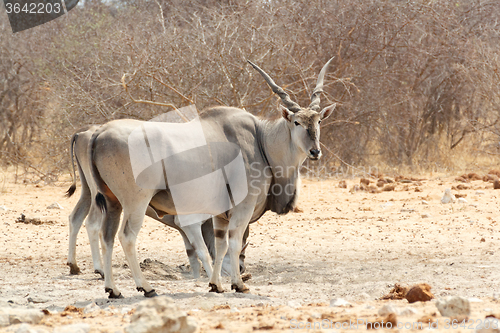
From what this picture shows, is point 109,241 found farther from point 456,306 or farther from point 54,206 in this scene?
point 54,206

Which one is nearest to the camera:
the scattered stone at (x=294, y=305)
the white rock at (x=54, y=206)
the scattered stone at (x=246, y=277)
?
the scattered stone at (x=294, y=305)

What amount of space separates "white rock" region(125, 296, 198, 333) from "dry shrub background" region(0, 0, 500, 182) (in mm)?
7178

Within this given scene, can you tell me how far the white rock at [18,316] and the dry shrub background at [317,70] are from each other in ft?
22.2

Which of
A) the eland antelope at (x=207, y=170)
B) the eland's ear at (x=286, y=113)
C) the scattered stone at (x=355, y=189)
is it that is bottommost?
the scattered stone at (x=355, y=189)

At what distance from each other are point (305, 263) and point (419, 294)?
2.25m

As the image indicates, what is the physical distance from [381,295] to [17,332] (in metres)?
2.74

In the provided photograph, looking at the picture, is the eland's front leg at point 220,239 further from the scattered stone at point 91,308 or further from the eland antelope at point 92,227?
the scattered stone at point 91,308

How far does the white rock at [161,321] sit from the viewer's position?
2961 mm

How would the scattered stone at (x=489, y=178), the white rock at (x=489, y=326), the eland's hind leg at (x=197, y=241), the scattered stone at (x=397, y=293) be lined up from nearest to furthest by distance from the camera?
the white rock at (x=489, y=326) → the scattered stone at (x=397, y=293) → the eland's hind leg at (x=197, y=241) → the scattered stone at (x=489, y=178)

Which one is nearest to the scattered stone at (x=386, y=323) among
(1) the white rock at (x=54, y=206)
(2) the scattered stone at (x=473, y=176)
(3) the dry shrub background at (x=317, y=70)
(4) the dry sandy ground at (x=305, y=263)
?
(4) the dry sandy ground at (x=305, y=263)

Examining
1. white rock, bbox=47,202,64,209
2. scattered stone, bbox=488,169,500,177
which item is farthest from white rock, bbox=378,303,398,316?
scattered stone, bbox=488,169,500,177

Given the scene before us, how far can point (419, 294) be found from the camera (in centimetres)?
404

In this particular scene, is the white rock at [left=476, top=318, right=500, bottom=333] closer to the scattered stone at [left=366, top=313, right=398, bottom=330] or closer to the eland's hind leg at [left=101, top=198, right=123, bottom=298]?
the scattered stone at [left=366, top=313, right=398, bottom=330]

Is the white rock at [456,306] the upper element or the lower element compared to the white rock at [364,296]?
upper
